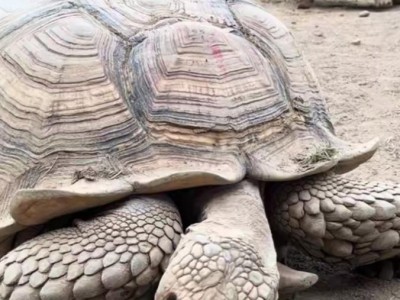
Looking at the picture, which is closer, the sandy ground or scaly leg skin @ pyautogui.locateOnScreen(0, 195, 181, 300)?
scaly leg skin @ pyautogui.locateOnScreen(0, 195, 181, 300)

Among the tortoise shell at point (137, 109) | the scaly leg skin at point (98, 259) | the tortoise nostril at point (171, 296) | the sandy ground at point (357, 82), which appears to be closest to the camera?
the tortoise nostril at point (171, 296)

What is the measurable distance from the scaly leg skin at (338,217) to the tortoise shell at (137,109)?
10cm

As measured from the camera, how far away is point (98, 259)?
2271mm

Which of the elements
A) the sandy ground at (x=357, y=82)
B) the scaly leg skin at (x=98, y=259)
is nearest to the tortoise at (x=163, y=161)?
the scaly leg skin at (x=98, y=259)

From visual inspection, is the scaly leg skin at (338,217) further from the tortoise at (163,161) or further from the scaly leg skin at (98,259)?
the scaly leg skin at (98,259)

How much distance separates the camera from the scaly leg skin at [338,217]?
8.70 ft

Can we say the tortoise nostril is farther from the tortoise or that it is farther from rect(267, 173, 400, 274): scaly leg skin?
rect(267, 173, 400, 274): scaly leg skin

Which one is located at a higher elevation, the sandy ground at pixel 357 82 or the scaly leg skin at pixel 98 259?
the scaly leg skin at pixel 98 259

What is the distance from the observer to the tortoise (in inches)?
89.4

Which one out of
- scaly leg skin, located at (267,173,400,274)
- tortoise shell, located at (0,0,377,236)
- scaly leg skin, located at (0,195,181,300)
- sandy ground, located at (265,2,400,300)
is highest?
tortoise shell, located at (0,0,377,236)

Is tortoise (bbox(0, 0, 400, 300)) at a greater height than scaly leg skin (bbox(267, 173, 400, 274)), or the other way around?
tortoise (bbox(0, 0, 400, 300))

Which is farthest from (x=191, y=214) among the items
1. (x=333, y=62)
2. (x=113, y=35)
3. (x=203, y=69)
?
(x=333, y=62)

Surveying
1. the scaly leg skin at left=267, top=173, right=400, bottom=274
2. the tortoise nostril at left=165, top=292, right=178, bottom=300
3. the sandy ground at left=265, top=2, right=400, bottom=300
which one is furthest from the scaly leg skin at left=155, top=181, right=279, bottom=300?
the sandy ground at left=265, top=2, right=400, bottom=300

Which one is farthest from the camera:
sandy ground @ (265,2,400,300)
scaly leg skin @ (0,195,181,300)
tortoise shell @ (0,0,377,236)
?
sandy ground @ (265,2,400,300)
